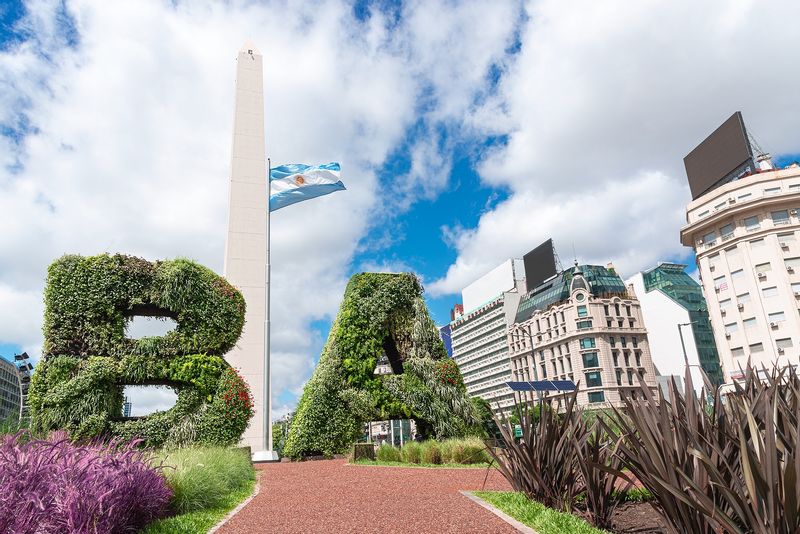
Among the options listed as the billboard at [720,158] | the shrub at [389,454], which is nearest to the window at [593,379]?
the billboard at [720,158]

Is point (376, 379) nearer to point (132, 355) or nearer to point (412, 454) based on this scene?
point (412, 454)

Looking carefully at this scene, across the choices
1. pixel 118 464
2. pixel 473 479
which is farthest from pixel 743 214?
pixel 118 464

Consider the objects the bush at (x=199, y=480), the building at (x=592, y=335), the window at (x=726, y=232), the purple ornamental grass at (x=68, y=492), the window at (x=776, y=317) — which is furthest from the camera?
the building at (x=592, y=335)

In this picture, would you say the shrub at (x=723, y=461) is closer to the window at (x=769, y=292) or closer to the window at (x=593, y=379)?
the window at (x=769, y=292)

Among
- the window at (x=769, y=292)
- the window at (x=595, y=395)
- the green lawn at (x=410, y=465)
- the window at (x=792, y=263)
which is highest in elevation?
the window at (x=792, y=263)

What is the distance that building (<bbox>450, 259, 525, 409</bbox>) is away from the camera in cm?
10525

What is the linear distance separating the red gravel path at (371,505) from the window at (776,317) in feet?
148

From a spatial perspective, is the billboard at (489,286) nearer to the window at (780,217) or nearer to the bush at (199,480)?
the window at (780,217)

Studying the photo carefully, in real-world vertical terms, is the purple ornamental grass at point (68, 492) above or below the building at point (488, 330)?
below

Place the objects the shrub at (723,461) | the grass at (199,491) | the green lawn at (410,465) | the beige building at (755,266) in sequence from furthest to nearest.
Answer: the beige building at (755,266) → the green lawn at (410,465) → the grass at (199,491) → the shrub at (723,461)

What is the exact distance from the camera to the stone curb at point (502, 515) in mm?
5297

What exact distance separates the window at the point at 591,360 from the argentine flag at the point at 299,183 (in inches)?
2621

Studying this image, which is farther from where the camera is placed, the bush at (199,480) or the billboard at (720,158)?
the billboard at (720,158)

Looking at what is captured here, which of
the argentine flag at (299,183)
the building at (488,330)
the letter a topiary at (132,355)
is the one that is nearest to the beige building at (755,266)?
the argentine flag at (299,183)
